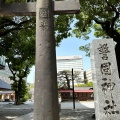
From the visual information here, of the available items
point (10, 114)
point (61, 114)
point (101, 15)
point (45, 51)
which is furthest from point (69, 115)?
point (45, 51)

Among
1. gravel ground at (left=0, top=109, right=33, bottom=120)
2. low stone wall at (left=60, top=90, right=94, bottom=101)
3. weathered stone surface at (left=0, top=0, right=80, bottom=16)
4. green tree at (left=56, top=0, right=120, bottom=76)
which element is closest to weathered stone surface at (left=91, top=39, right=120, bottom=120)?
weathered stone surface at (left=0, top=0, right=80, bottom=16)

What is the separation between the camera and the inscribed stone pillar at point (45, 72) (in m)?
3.99

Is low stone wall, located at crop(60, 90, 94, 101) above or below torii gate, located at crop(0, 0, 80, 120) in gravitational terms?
below

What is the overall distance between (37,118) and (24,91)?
2609 centimetres

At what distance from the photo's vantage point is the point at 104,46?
5629mm

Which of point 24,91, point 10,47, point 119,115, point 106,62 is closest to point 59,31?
point 10,47

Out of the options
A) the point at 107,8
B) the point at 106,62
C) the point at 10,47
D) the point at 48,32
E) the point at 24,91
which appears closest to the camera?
the point at 48,32

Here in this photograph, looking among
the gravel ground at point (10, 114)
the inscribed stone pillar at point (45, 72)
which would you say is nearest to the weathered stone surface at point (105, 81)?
the inscribed stone pillar at point (45, 72)

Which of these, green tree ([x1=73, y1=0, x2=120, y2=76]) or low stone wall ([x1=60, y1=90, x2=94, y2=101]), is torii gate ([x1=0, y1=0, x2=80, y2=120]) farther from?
low stone wall ([x1=60, y1=90, x2=94, y2=101])

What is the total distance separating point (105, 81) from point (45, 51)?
83.1 inches

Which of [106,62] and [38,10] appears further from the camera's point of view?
[106,62]

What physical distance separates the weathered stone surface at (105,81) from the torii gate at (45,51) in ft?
4.93

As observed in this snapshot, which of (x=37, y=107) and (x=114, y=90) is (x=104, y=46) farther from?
(x=37, y=107)

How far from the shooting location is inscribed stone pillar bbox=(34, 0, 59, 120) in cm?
399
